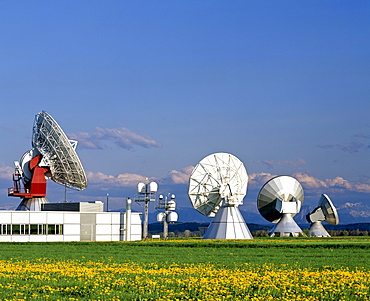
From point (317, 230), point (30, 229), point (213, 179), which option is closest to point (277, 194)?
point (317, 230)

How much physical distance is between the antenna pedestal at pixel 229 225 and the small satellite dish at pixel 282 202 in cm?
2683

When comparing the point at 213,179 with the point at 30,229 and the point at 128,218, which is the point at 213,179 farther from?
the point at 30,229

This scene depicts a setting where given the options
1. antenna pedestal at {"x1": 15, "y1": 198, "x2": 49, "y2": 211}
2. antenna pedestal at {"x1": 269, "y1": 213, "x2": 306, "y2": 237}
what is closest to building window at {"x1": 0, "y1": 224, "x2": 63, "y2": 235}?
antenna pedestal at {"x1": 15, "y1": 198, "x2": 49, "y2": 211}

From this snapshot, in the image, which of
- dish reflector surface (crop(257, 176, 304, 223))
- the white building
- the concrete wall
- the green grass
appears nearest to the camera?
the green grass

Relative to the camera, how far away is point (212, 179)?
9319 centimetres

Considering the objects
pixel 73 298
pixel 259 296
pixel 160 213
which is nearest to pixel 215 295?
pixel 259 296

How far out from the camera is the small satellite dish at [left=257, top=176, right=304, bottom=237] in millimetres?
106625

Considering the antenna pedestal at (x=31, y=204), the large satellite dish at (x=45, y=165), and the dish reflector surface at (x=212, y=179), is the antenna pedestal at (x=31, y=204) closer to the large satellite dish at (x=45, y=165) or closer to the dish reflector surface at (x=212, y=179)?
the large satellite dish at (x=45, y=165)

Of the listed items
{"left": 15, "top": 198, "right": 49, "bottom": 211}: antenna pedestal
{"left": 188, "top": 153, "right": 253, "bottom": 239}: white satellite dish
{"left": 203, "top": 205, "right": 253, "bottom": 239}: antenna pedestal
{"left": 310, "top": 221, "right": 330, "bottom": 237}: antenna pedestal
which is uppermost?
{"left": 188, "top": 153, "right": 253, "bottom": 239}: white satellite dish

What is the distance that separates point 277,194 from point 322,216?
36.2 feet

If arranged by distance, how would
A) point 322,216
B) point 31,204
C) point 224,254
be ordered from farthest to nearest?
point 322,216 < point 31,204 < point 224,254

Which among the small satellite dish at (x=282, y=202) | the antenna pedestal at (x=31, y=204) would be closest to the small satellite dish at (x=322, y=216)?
the small satellite dish at (x=282, y=202)

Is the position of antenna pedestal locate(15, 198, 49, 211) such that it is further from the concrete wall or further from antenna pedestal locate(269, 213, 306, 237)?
antenna pedestal locate(269, 213, 306, 237)

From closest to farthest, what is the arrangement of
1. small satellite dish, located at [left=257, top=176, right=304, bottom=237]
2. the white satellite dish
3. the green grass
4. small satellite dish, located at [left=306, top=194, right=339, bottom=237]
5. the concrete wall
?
the green grass
the concrete wall
the white satellite dish
small satellite dish, located at [left=257, top=176, right=304, bottom=237]
small satellite dish, located at [left=306, top=194, right=339, bottom=237]
